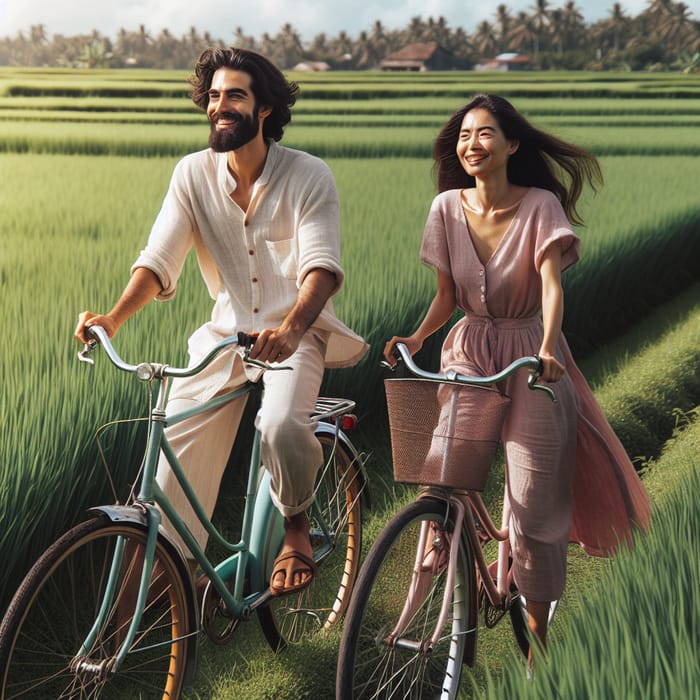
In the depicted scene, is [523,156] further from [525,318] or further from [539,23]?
[539,23]

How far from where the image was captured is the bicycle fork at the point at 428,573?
7.13 feet

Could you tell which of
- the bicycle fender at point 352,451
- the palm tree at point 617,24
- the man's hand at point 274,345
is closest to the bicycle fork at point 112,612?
the man's hand at point 274,345

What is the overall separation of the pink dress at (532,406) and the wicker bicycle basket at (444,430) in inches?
8.9

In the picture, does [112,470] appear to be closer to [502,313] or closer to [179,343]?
[179,343]

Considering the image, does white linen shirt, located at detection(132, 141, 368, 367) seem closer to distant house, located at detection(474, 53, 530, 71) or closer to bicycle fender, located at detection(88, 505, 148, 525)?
bicycle fender, located at detection(88, 505, 148, 525)

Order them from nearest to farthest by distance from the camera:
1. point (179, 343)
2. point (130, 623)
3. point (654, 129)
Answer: point (130, 623)
point (179, 343)
point (654, 129)

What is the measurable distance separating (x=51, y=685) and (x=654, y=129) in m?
17.0

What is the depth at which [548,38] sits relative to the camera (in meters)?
46.0

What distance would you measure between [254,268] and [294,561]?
659 millimetres

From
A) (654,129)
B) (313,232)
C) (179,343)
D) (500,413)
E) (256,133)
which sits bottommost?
(654,129)

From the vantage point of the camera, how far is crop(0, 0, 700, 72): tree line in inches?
1408

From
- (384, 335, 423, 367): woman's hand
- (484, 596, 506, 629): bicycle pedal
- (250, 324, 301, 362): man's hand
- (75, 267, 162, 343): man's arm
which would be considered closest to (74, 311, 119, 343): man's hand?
(75, 267, 162, 343): man's arm

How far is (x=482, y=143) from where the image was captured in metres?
2.33

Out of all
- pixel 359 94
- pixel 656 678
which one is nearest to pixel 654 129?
pixel 359 94
